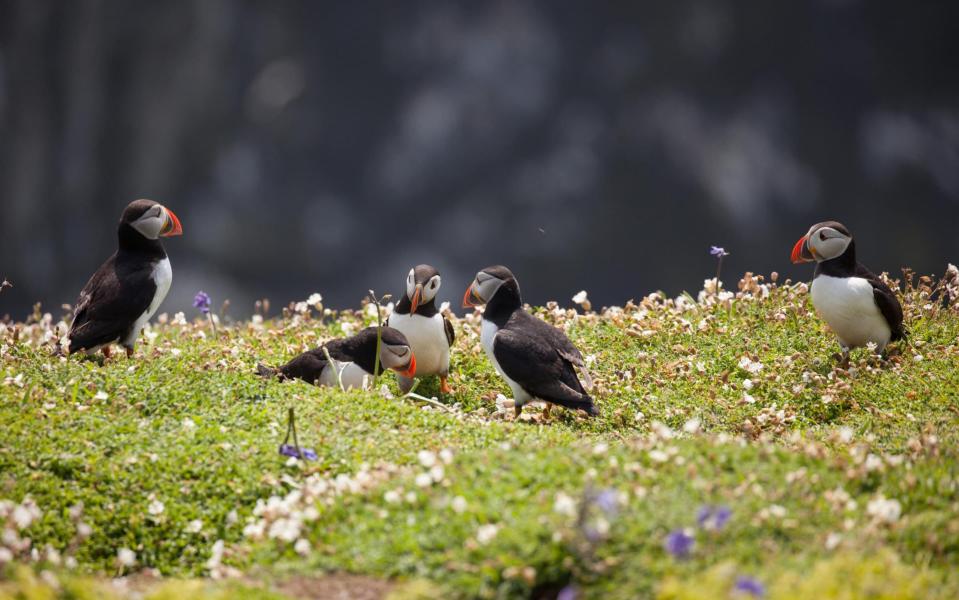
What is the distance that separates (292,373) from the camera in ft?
24.1

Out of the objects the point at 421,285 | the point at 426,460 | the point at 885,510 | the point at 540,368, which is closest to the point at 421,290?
the point at 421,285

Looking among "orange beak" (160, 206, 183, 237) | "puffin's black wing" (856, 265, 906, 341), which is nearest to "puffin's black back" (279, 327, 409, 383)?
"orange beak" (160, 206, 183, 237)

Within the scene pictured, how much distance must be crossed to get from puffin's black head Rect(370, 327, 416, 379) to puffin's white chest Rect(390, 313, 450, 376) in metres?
0.10

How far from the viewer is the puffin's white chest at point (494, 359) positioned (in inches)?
279

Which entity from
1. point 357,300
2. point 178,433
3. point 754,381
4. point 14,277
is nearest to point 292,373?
point 178,433

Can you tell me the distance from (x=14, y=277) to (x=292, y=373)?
364 inches

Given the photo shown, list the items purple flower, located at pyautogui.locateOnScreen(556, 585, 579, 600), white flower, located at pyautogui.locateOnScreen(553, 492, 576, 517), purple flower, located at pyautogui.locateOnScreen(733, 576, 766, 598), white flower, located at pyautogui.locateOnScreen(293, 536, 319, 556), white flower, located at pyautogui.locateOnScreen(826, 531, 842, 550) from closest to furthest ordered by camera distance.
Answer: purple flower, located at pyautogui.locateOnScreen(733, 576, 766, 598), purple flower, located at pyautogui.locateOnScreen(556, 585, 579, 600), white flower, located at pyautogui.locateOnScreen(826, 531, 842, 550), white flower, located at pyautogui.locateOnScreen(553, 492, 576, 517), white flower, located at pyautogui.locateOnScreen(293, 536, 319, 556)

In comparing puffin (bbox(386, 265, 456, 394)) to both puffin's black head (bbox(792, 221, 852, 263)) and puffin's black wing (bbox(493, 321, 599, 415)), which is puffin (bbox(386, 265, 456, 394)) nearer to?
puffin's black wing (bbox(493, 321, 599, 415))

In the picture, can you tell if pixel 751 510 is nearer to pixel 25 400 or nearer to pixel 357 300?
pixel 25 400

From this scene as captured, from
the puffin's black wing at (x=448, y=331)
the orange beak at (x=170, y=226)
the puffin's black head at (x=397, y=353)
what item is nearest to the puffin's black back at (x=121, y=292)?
the orange beak at (x=170, y=226)

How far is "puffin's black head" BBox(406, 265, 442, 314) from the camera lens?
7.64 metres

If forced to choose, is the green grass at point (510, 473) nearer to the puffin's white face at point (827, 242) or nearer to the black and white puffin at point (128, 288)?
the black and white puffin at point (128, 288)

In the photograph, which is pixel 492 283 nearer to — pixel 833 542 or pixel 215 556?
pixel 215 556

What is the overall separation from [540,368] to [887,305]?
2748 mm
